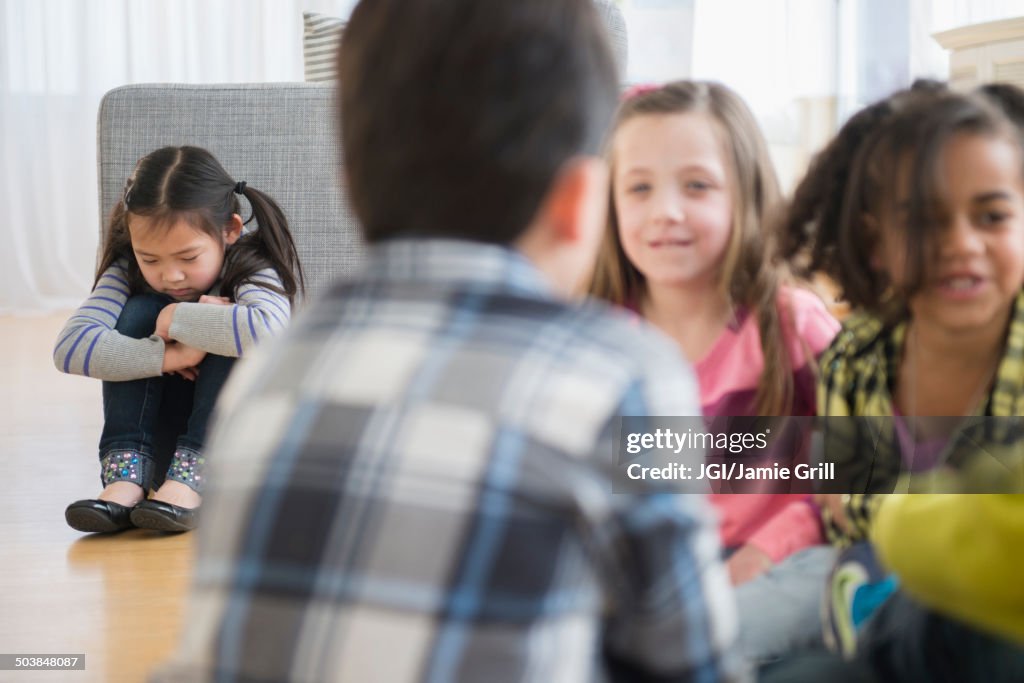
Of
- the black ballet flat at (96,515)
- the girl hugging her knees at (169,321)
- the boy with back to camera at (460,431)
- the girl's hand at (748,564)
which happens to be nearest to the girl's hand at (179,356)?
the girl hugging her knees at (169,321)

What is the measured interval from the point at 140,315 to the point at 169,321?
107 mm

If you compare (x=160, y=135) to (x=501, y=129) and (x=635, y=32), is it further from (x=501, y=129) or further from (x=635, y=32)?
(x=635, y=32)

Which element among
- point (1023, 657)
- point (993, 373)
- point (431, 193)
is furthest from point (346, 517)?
point (993, 373)

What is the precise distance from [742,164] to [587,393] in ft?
2.14

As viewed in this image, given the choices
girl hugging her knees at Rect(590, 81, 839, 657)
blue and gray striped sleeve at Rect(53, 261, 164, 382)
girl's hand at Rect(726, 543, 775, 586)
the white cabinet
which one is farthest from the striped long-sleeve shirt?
the white cabinet

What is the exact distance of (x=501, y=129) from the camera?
0.61 metres

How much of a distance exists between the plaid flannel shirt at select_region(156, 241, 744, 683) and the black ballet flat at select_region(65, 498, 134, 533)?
111 cm

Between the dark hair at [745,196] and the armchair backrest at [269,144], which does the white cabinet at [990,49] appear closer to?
the armchair backrest at [269,144]

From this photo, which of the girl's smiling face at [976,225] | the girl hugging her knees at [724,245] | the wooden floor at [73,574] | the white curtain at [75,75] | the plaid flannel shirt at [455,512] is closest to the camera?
the plaid flannel shirt at [455,512]

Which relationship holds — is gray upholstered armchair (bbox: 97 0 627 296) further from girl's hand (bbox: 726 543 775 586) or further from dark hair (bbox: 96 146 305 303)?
girl's hand (bbox: 726 543 775 586)

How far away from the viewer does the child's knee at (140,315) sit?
5.90 feet

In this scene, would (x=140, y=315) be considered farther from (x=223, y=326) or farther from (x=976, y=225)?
(x=976, y=225)

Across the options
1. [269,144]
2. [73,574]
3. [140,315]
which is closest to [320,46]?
[269,144]

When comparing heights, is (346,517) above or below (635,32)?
below
